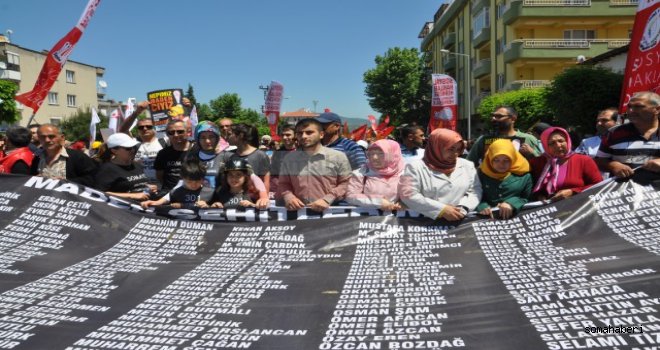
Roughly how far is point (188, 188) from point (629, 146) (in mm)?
3647

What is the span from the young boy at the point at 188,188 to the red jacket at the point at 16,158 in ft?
6.00

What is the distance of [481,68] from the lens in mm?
40062

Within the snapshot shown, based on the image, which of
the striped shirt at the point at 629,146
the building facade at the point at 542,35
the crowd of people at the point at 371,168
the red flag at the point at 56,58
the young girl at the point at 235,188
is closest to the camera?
the crowd of people at the point at 371,168

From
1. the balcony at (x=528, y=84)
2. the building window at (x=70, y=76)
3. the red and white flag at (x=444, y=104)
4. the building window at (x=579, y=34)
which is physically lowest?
the red and white flag at (x=444, y=104)

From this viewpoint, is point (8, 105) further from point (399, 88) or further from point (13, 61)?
point (399, 88)

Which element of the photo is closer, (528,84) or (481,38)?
(528,84)

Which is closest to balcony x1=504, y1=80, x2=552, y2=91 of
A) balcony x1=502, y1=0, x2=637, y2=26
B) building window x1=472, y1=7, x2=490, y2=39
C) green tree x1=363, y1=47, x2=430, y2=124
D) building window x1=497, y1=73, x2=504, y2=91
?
balcony x1=502, y1=0, x2=637, y2=26

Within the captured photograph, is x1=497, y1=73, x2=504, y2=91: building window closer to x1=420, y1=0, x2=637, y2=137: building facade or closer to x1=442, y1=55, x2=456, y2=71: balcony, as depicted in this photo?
x1=420, y1=0, x2=637, y2=137: building facade

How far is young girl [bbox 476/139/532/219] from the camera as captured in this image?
393cm

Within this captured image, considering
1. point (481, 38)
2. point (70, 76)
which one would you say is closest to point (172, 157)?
point (481, 38)

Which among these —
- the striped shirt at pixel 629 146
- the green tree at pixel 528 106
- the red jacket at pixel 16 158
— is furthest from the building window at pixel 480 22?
the red jacket at pixel 16 158

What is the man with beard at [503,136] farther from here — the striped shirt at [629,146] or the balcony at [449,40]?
the balcony at [449,40]

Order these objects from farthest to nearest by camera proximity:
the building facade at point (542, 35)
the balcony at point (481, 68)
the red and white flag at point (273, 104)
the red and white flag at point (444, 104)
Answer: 1. the balcony at point (481, 68)
2. the building facade at point (542, 35)
3. the red and white flag at point (273, 104)
4. the red and white flag at point (444, 104)

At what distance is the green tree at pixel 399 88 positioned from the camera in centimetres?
5003
